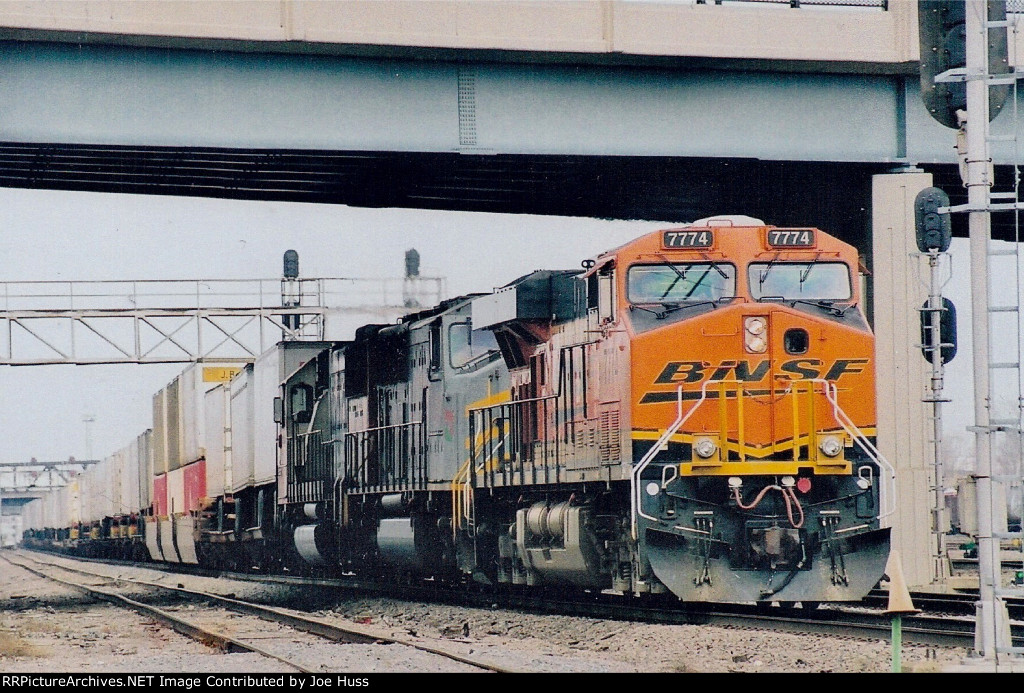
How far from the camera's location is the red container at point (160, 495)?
40.4 meters

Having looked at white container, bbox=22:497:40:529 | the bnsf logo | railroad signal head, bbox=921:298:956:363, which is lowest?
white container, bbox=22:497:40:529

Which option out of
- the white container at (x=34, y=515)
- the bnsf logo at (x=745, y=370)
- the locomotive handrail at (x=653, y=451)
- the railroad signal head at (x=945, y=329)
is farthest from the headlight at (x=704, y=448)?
the white container at (x=34, y=515)

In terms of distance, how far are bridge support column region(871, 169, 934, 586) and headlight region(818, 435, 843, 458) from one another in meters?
6.25

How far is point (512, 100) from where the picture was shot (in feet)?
62.6

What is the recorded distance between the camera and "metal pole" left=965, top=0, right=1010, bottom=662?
10102 mm

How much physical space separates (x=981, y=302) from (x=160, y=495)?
33864 mm

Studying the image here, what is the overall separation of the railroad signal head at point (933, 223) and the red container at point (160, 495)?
3174cm

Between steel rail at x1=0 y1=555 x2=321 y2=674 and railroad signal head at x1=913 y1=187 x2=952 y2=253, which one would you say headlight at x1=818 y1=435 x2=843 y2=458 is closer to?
railroad signal head at x1=913 y1=187 x2=952 y2=253

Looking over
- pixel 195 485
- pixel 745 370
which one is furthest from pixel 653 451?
pixel 195 485

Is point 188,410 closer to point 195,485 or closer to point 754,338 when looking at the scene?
point 195,485

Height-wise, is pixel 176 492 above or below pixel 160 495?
above

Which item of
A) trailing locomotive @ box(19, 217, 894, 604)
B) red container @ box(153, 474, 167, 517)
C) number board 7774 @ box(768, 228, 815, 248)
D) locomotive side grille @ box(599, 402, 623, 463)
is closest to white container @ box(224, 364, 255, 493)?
red container @ box(153, 474, 167, 517)

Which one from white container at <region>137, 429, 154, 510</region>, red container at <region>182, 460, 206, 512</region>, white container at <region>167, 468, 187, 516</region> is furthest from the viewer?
white container at <region>137, 429, 154, 510</region>

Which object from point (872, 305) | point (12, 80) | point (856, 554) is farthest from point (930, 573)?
point (12, 80)
